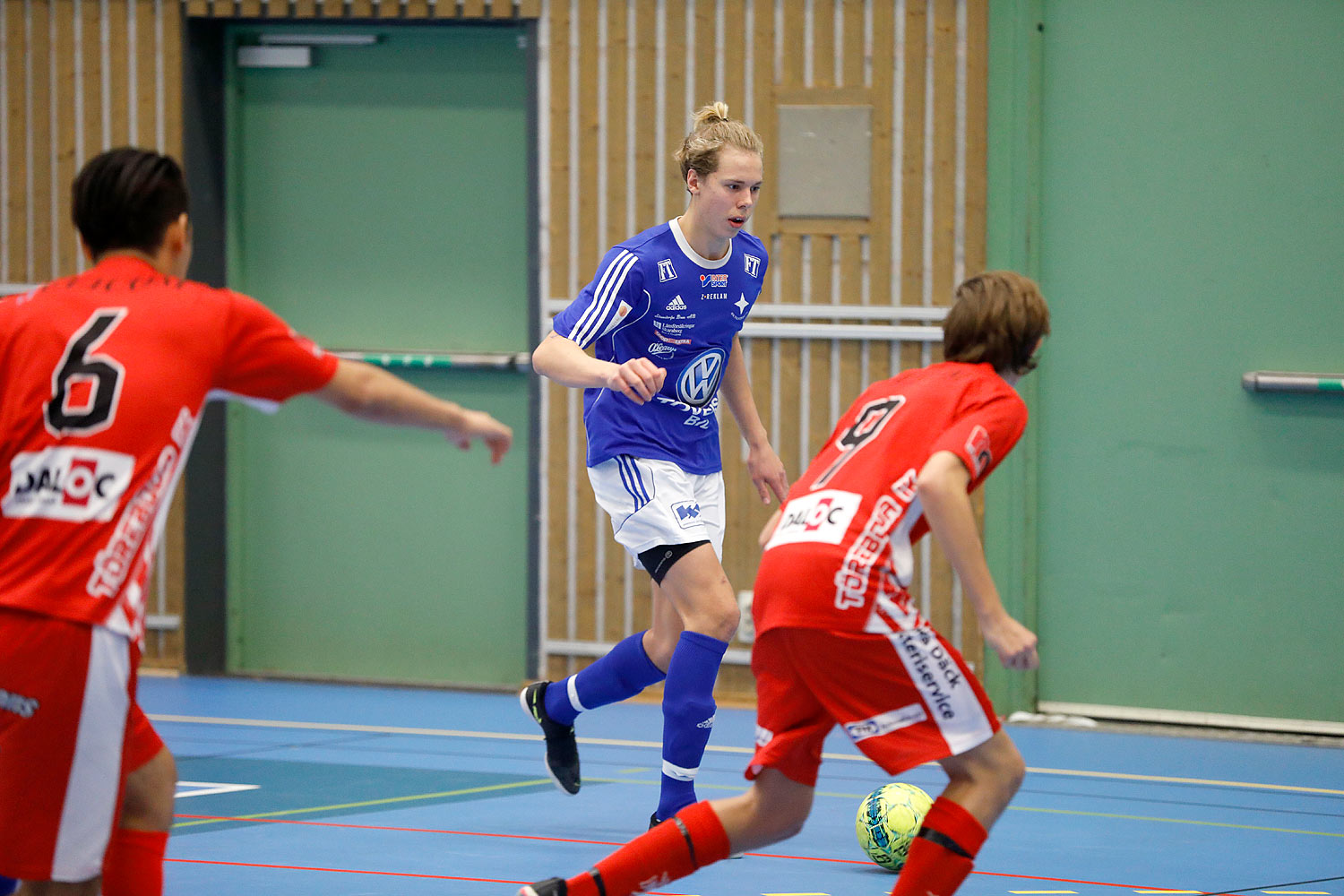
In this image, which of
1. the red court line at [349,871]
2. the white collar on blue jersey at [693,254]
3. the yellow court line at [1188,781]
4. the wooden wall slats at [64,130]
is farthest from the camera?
the wooden wall slats at [64,130]

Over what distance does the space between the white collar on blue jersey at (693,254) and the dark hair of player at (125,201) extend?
7.45 feet

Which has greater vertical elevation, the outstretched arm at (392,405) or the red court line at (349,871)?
the outstretched arm at (392,405)

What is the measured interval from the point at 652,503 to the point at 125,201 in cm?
228

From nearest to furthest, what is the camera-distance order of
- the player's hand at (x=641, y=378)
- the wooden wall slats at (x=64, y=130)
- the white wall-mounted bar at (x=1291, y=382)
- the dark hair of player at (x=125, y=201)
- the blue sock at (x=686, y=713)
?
the dark hair of player at (x=125, y=201) → the player's hand at (x=641, y=378) → the blue sock at (x=686, y=713) → the white wall-mounted bar at (x=1291, y=382) → the wooden wall slats at (x=64, y=130)

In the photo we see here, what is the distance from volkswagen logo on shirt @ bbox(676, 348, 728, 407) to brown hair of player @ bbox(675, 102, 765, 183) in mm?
563

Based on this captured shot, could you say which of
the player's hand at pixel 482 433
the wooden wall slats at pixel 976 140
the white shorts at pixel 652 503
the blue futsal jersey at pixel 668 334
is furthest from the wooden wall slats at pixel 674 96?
the player's hand at pixel 482 433

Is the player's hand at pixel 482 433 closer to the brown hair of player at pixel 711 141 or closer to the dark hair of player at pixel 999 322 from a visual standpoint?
the dark hair of player at pixel 999 322

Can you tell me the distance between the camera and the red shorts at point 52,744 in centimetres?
258

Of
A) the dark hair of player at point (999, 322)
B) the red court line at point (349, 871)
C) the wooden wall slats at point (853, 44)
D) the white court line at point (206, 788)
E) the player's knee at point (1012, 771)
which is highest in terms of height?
the wooden wall slats at point (853, 44)

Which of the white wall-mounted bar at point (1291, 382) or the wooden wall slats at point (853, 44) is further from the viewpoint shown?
the wooden wall slats at point (853, 44)

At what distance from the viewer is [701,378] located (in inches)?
196

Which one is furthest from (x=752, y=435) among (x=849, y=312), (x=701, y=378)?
(x=849, y=312)

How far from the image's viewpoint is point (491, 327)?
8820 mm

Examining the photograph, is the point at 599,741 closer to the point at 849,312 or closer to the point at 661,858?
the point at 849,312
